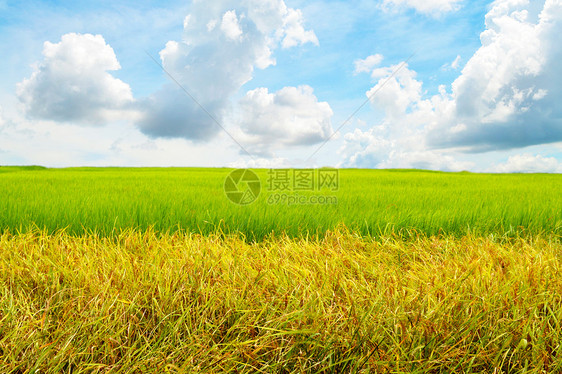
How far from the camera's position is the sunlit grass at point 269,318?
1380 millimetres

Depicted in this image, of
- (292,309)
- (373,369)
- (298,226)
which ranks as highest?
(298,226)

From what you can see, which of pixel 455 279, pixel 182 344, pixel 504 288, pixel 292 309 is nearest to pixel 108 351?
pixel 182 344

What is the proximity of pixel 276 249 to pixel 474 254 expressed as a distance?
5.42ft

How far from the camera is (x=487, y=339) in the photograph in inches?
59.1

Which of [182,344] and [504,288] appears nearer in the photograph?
[182,344]

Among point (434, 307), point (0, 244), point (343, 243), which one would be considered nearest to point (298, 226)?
point (343, 243)

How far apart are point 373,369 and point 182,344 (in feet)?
2.93

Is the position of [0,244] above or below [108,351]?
above

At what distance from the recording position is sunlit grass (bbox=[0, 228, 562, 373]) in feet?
4.53

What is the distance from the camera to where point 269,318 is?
5.15 feet

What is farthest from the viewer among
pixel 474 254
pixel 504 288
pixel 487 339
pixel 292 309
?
pixel 474 254

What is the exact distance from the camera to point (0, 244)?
258cm

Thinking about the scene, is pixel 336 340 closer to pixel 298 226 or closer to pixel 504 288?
pixel 504 288

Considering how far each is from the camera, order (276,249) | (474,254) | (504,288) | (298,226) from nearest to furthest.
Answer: (504,288) → (474,254) → (276,249) → (298,226)
